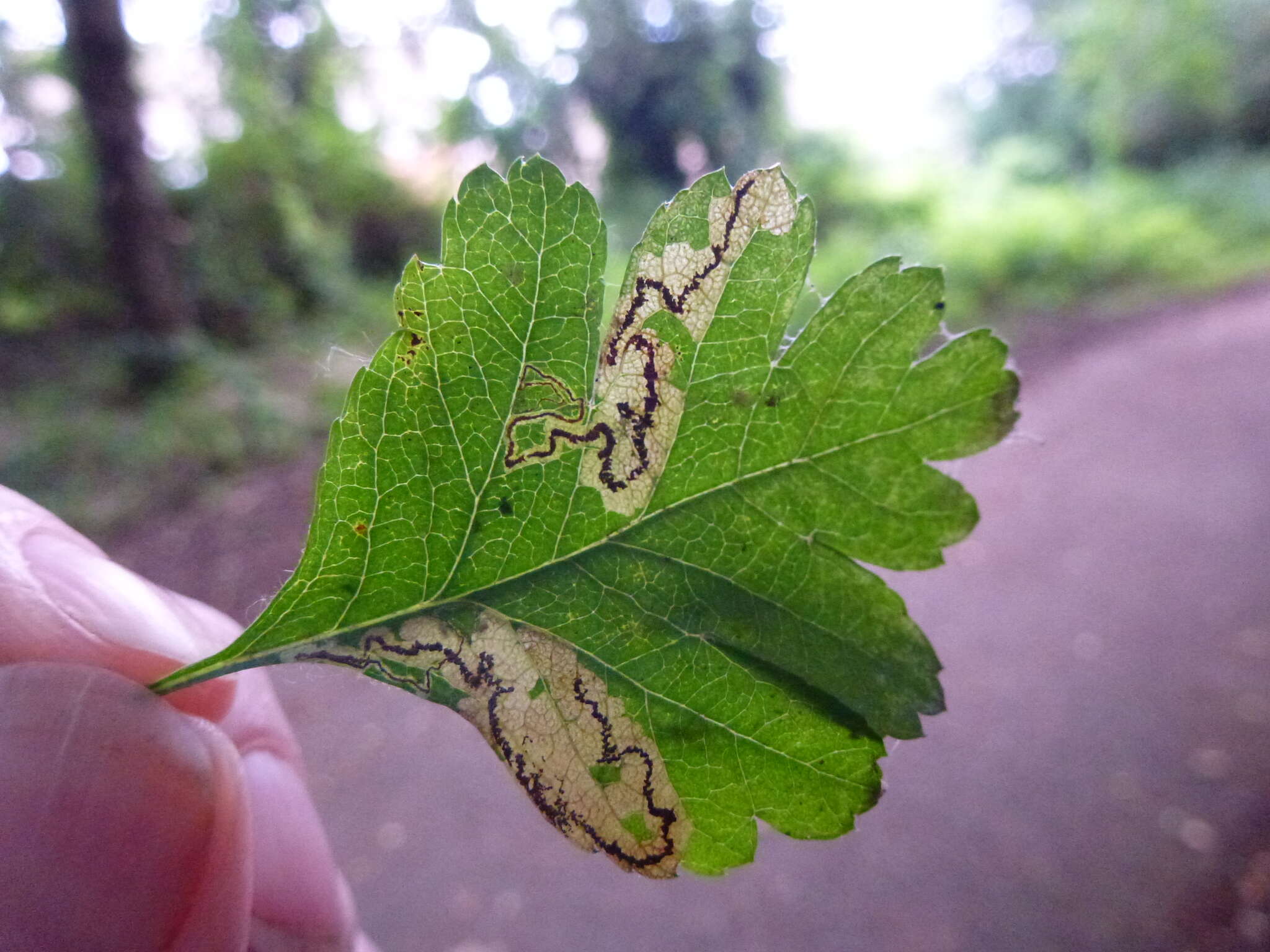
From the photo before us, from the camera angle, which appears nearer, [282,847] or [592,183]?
[282,847]

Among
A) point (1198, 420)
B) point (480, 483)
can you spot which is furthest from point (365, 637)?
point (1198, 420)

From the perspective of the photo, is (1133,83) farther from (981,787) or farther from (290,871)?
(290,871)

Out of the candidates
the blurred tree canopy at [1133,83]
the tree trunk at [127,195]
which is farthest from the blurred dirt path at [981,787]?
the blurred tree canopy at [1133,83]

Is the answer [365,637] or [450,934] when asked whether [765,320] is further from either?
[450,934]

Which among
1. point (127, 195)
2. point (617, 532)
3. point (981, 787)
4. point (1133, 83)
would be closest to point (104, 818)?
point (617, 532)

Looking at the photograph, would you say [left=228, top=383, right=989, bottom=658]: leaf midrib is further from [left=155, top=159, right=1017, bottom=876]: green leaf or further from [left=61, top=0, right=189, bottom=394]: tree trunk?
[left=61, top=0, right=189, bottom=394]: tree trunk

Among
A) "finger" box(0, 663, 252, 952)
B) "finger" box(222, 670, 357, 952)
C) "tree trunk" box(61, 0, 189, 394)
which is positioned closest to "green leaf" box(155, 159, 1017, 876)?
"finger" box(0, 663, 252, 952)
